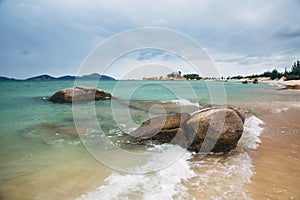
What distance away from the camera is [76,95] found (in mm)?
15914

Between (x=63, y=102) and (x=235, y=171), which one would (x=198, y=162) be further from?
(x=63, y=102)

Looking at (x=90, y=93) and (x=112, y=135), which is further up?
(x=90, y=93)

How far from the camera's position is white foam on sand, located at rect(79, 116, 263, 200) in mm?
3350

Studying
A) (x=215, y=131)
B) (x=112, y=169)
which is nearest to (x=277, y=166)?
(x=215, y=131)

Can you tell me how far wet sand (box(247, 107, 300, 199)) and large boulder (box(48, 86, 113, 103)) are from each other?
13306mm

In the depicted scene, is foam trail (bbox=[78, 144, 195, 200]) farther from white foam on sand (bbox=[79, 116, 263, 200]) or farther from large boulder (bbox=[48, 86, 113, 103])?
large boulder (bbox=[48, 86, 113, 103])

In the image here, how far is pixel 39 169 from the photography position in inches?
170

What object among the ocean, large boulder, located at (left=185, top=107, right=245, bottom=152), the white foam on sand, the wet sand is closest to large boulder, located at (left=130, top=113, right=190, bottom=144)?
the ocean

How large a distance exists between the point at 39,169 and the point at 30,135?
304 cm

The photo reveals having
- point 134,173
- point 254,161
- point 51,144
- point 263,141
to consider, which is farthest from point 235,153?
point 51,144

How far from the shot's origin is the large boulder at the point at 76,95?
51.0 ft

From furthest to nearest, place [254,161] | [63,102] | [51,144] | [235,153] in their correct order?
[63,102] → [51,144] → [235,153] → [254,161]

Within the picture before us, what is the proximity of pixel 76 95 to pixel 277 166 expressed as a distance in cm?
1452

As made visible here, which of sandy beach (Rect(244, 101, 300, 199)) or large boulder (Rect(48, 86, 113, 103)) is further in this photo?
large boulder (Rect(48, 86, 113, 103))
